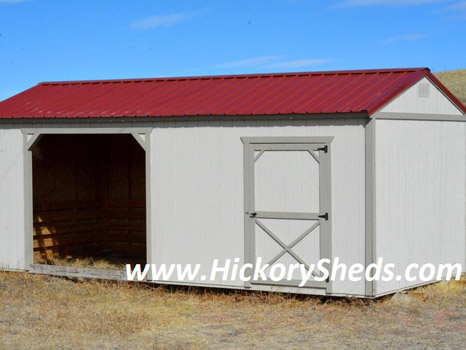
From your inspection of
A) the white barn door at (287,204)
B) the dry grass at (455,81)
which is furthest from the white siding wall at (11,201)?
the dry grass at (455,81)

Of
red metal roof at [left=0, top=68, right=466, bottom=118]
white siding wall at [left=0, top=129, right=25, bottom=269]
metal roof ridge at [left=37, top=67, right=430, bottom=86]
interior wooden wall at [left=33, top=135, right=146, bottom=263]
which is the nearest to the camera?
red metal roof at [left=0, top=68, right=466, bottom=118]

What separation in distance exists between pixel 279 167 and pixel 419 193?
7.43ft

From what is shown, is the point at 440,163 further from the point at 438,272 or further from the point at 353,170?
the point at 353,170

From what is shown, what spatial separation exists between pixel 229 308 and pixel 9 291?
358cm

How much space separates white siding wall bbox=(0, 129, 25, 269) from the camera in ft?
47.0

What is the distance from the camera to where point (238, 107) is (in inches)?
498

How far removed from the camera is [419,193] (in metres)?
12.9

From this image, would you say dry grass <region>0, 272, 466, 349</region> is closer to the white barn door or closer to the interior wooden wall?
the white barn door

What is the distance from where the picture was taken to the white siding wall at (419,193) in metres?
11.9

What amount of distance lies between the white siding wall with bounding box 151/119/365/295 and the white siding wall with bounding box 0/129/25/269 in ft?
8.45

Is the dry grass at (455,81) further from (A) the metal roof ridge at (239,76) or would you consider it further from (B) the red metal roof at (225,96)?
(B) the red metal roof at (225,96)

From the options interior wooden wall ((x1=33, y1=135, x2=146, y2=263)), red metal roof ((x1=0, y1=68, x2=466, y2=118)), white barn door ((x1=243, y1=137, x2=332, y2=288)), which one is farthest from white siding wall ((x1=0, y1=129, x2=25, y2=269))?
white barn door ((x1=243, y1=137, x2=332, y2=288))

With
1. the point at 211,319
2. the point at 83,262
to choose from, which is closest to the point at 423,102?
the point at 211,319

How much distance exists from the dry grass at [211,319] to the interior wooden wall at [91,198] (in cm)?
271
